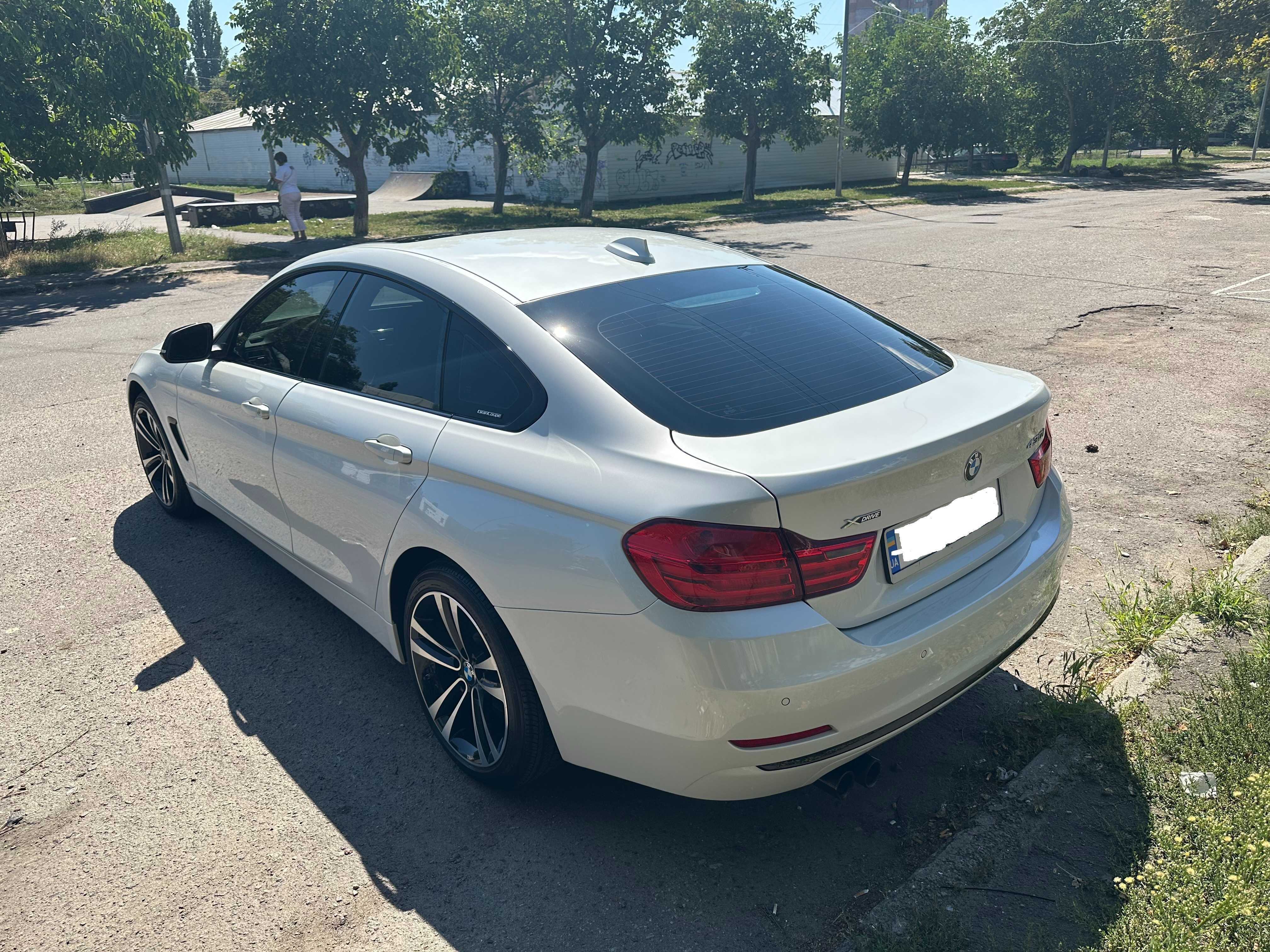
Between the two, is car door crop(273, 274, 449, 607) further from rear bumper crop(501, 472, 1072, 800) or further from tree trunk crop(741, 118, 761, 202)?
tree trunk crop(741, 118, 761, 202)

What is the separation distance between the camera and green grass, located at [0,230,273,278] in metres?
15.9

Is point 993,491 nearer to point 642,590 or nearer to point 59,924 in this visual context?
point 642,590

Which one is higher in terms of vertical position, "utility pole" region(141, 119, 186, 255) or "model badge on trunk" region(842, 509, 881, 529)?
"utility pole" region(141, 119, 186, 255)

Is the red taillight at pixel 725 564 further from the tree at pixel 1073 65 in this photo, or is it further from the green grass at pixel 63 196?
the tree at pixel 1073 65

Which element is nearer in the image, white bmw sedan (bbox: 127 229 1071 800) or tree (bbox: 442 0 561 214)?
white bmw sedan (bbox: 127 229 1071 800)

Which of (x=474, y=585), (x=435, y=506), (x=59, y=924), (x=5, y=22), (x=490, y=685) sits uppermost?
(x=5, y=22)

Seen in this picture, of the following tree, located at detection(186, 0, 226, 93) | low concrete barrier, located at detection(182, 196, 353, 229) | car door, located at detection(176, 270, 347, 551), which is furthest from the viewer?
tree, located at detection(186, 0, 226, 93)

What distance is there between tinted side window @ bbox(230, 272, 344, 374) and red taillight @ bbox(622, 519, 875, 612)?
83.9 inches

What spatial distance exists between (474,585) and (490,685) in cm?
32

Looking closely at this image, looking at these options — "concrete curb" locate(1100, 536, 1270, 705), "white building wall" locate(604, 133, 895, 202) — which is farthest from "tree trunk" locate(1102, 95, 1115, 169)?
"concrete curb" locate(1100, 536, 1270, 705)

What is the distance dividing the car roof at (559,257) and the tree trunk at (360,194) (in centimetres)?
1795

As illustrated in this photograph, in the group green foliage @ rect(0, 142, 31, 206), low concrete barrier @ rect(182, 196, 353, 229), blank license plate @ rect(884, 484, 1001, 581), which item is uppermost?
green foliage @ rect(0, 142, 31, 206)

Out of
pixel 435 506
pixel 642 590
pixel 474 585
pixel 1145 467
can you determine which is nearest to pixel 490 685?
pixel 474 585

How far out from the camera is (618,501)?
2406 mm
